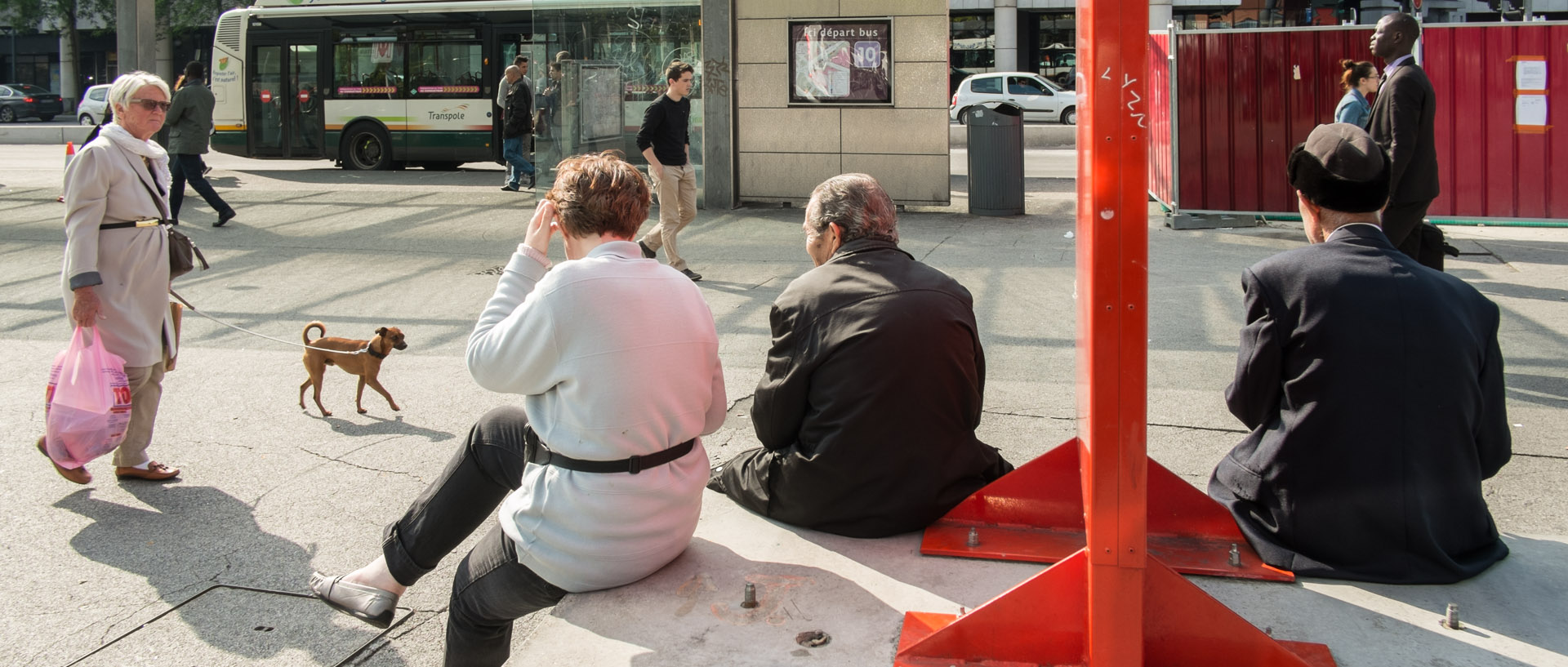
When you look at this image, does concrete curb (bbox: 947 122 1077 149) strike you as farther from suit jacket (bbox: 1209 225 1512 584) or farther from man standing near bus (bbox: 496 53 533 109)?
suit jacket (bbox: 1209 225 1512 584)

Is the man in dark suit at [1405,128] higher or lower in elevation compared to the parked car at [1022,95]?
lower

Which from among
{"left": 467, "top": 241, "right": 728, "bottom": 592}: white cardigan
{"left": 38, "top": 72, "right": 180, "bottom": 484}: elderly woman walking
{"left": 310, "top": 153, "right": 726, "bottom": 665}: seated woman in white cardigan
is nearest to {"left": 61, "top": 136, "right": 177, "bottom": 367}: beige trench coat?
{"left": 38, "top": 72, "right": 180, "bottom": 484}: elderly woman walking

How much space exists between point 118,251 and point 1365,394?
443cm

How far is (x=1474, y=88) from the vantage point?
10539mm

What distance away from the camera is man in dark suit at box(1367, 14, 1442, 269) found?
5715 mm

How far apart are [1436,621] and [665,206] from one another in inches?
281

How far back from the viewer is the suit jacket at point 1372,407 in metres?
2.93

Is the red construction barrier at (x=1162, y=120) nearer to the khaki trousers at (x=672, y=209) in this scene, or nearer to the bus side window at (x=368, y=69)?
the khaki trousers at (x=672, y=209)

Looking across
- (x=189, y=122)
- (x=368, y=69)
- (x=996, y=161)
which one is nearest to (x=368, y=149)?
(x=368, y=69)

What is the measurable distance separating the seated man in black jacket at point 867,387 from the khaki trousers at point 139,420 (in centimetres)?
272

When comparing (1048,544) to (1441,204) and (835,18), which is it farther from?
(835,18)

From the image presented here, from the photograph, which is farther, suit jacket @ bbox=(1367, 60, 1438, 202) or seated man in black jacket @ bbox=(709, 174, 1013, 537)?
suit jacket @ bbox=(1367, 60, 1438, 202)

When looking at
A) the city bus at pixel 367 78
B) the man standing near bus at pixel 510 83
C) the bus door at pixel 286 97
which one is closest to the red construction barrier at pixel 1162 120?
the man standing near bus at pixel 510 83

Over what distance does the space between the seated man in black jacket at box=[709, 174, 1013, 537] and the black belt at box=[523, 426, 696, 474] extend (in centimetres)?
57
